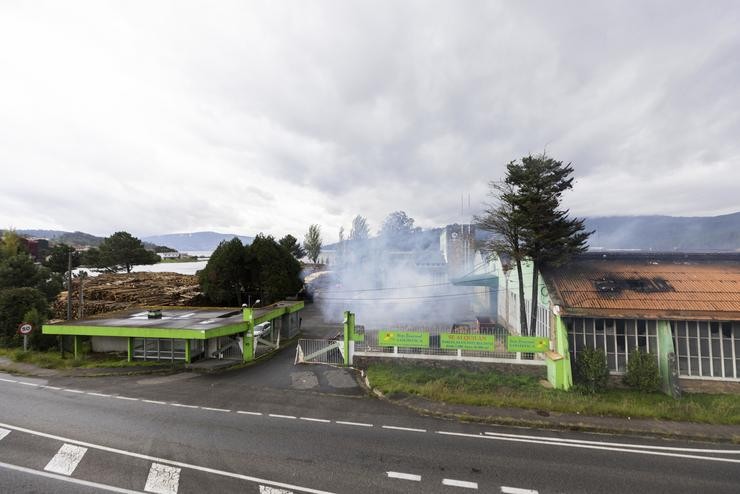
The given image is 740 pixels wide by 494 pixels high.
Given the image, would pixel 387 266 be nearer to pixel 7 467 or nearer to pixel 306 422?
pixel 306 422

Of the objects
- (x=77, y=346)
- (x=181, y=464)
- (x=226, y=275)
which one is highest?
(x=226, y=275)

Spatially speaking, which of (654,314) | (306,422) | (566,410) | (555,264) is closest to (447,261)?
(555,264)

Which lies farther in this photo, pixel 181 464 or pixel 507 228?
pixel 507 228

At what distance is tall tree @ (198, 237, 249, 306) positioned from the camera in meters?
30.2

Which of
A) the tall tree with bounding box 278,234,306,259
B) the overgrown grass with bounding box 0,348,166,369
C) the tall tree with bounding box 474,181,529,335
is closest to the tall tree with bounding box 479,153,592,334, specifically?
the tall tree with bounding box 474,181,529,335

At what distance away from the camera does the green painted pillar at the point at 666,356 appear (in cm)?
1242

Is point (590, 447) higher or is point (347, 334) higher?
point (347, 334)

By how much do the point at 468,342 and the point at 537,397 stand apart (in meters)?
3.56

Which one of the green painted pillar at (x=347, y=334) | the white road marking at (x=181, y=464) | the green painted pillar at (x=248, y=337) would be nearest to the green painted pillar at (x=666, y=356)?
the green painted pillar at (x=347, y=334)

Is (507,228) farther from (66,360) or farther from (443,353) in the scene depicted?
(66,360)

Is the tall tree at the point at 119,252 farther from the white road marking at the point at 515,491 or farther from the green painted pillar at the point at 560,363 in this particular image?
the white road marking at the point at 515,491

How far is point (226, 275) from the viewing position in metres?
30.2

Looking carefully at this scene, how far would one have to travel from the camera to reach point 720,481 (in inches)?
284

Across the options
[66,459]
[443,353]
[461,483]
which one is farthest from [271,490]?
[443,353]
